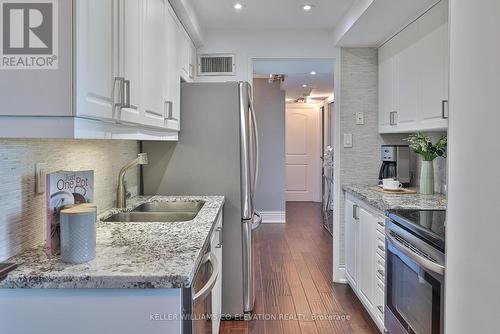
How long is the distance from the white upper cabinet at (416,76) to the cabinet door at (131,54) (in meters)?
1.72

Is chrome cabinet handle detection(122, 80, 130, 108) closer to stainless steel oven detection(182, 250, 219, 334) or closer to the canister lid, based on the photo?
the canister lid

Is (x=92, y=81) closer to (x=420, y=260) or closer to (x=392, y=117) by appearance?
(x=420, y=260)

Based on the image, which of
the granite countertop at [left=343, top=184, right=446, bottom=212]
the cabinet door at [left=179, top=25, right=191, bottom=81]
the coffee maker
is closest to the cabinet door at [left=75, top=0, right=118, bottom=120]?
the cabinet door at [left=179, top=25, right=191, bottom=81]

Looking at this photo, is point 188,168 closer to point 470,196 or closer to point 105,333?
point 105,333

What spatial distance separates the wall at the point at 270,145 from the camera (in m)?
6.44

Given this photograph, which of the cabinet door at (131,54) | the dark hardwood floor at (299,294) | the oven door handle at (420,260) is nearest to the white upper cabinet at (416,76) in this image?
the oven door handle at (420,260)

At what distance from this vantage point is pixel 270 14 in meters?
3.20

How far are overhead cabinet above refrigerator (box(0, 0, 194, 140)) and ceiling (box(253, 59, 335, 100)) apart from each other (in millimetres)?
2032

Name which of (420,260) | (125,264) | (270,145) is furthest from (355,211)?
(270,145)

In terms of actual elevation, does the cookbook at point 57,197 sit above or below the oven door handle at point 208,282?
above

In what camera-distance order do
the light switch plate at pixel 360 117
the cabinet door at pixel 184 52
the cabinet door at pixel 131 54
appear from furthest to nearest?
the light switch plate at pixel 360 117 → the cabinet door at pixel 184 52 → the cabinet door at pixel 131 54

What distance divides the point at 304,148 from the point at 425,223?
6.94 meters
